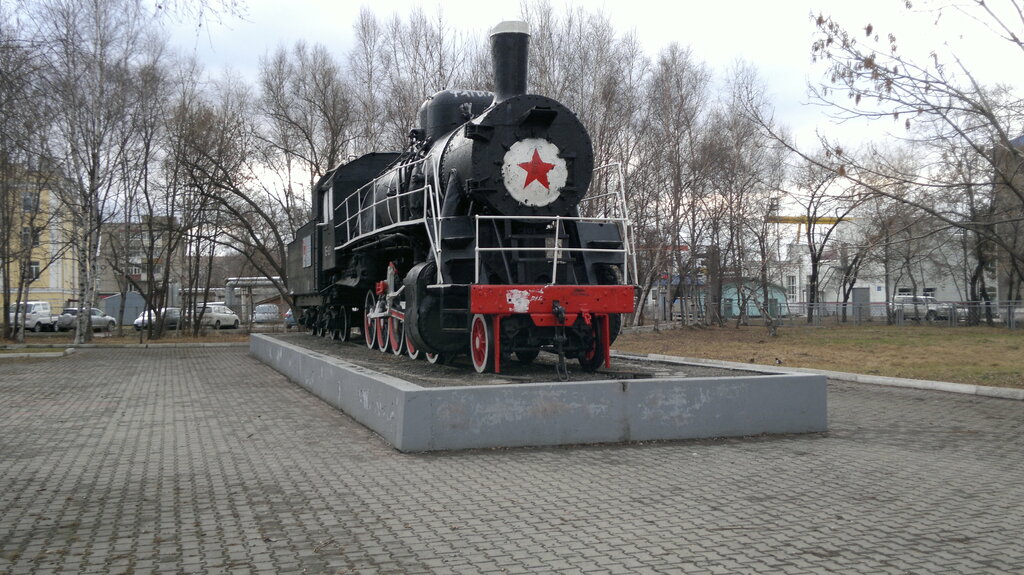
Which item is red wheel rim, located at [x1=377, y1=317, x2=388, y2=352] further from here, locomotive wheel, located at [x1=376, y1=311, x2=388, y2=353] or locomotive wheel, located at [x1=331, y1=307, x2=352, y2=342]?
locomotive wheel, located at [x1=331, y1=307, x2=352, y2=342]

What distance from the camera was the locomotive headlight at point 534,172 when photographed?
34.6 feet

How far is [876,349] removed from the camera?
72.5 ft

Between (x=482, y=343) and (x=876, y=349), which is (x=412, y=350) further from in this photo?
(x=876, y=349)

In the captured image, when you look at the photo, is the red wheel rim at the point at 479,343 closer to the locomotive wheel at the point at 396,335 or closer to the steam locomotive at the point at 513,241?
the steam locomotive at the point at 513,241

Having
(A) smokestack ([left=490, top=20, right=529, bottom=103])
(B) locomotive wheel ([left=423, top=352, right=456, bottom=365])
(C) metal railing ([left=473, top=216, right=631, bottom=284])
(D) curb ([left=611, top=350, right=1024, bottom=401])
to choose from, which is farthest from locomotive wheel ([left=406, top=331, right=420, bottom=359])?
(A) smokestack ([left=490, top=20, right=529, bottom=103])

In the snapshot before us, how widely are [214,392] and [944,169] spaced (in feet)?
40.2

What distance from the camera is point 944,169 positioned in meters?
12.4

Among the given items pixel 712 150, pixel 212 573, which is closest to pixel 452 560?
pixel 212 573

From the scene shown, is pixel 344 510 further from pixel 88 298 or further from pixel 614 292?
pixel 88 298

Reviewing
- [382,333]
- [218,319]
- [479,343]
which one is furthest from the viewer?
[218,319]

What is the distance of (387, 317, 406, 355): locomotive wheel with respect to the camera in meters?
13.5

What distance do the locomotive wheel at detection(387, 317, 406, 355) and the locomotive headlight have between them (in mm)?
3871

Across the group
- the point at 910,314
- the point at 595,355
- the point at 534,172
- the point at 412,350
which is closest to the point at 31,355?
the point at 412,350

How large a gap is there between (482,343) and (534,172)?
2.36 m
